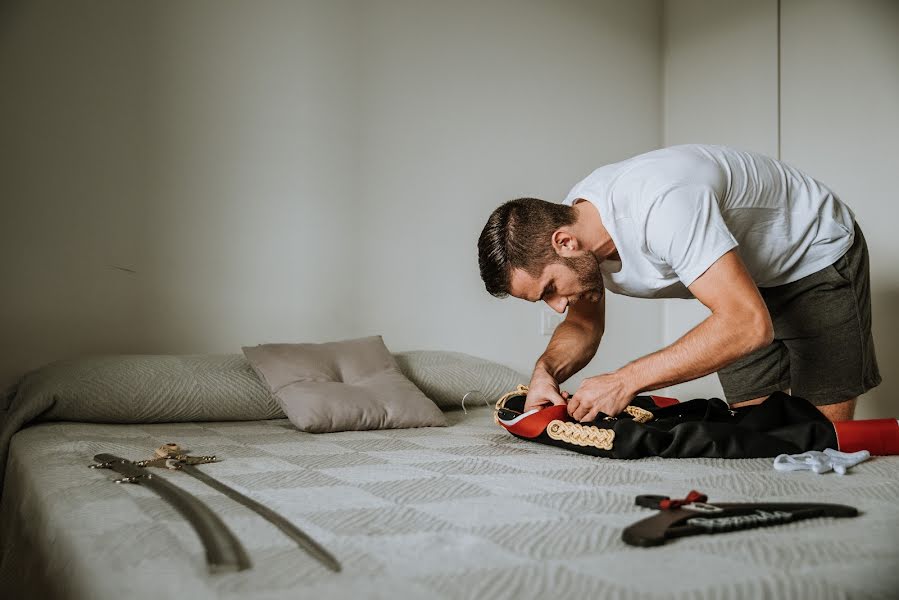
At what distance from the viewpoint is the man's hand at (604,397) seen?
1516 millimetres

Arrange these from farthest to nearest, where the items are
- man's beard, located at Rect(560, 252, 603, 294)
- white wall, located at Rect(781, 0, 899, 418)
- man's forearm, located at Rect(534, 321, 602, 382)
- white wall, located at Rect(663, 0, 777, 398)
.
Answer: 1. white wall, located at Rect(663, 0, 777, 398)
2. white wall, located at Rect(781, 0, 899, 418)
3. man's forearm, located at Rect(534, 321, 602, 382)
4. man's beard, located at Rect(560, 252, 603, 294)

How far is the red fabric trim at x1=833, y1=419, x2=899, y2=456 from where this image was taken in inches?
53.7

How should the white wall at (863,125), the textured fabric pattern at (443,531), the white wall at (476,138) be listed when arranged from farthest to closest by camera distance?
the white wall at (476,138) → the white wall at (863,125) → the textured fabric pattern at (443,531)

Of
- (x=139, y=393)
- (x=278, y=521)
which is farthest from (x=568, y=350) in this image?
(x=278, y=521)

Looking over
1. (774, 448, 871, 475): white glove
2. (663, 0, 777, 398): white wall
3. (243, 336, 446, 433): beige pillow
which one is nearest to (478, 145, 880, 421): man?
(774, 448, 871, 475): white glove

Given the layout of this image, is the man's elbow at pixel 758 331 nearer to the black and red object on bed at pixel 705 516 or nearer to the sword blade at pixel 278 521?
the black and red object on bed at pixel 705 516

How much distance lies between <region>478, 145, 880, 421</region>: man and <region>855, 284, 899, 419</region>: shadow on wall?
79 cm

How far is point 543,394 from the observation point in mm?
1676

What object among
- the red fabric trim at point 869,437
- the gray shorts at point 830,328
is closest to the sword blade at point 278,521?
the red fabric trim at point 869,437

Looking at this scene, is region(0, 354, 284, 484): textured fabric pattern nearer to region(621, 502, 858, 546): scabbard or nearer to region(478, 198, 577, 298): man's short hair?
region(478, 198, 577, 298): man's short hair

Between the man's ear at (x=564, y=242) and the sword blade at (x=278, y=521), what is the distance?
0.87 meters

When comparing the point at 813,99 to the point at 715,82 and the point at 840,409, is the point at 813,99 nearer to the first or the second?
the point at 715,82

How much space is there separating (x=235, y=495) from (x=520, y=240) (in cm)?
87

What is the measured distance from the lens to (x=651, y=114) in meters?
3.34
